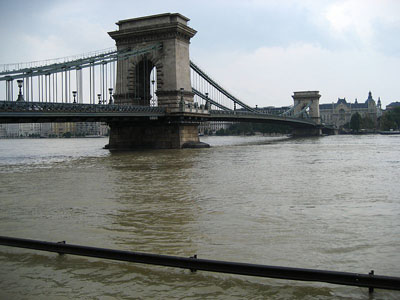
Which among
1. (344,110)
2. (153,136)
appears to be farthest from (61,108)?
(344,110)

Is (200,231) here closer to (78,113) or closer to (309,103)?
(78,113)

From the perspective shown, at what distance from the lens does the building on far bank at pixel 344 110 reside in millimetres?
186125

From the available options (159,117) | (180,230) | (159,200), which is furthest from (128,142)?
(180,230)

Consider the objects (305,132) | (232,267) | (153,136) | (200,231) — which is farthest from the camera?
(305,132)

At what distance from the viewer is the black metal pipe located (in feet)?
16.5

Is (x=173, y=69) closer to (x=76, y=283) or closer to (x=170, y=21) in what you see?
(x=170, y=21)

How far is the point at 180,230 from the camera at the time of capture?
28.0ft

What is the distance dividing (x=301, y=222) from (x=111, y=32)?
4055 centimetres

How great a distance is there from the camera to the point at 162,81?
1751 inches

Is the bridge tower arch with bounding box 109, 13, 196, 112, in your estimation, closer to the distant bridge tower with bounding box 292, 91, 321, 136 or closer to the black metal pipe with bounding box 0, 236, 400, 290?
the black metal pipe with bounding box 0, 236, 400, 290

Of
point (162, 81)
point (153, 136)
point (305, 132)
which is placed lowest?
point (153, 136)

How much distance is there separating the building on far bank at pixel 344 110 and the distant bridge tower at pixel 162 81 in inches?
5906

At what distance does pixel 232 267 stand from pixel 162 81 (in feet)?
131

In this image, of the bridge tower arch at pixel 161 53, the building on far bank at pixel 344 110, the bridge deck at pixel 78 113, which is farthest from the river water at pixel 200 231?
the building on far bank at pixel 344 110
